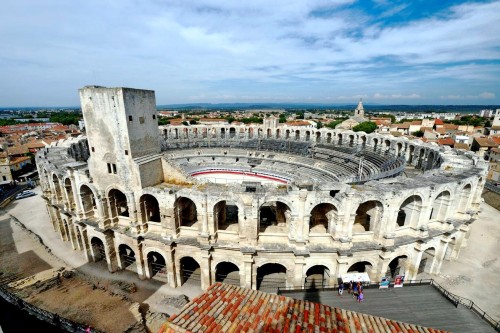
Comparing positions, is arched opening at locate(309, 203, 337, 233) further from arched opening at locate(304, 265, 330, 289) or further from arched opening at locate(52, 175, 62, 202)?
arched opening at locate(52, 175, 62, 202)

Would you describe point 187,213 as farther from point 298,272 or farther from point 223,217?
point 298,272

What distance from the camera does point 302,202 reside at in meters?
17.7

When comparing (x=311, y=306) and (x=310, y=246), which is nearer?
(x=311, y=306)

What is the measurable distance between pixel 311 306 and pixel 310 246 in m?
7.50

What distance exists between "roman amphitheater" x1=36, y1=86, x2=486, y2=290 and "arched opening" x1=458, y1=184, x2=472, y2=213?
9 cm

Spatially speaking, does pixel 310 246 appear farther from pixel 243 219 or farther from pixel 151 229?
pixel 151 229

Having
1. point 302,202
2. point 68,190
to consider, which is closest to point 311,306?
point 302,202

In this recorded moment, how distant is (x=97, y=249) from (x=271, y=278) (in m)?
16.9

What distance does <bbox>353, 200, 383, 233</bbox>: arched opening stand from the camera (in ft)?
62.4

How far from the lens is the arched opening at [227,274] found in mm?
21719

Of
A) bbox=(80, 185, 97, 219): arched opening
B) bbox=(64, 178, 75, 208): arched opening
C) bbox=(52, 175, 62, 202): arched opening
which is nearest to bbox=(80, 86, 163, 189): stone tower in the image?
bbox=(80, 185, 97, 219): arched opening

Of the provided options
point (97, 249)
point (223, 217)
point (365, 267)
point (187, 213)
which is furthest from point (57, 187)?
point (365, 267)

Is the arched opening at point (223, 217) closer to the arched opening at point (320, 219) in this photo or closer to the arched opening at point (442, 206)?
the arched opening at point (320, 219)

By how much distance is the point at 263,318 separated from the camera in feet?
33.9
